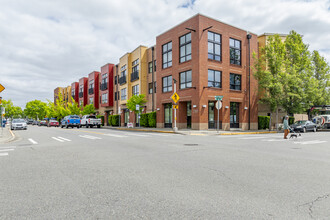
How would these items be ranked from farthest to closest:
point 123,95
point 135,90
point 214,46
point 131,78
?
point 123,95
point 131,78
point 135,90
point 214,46

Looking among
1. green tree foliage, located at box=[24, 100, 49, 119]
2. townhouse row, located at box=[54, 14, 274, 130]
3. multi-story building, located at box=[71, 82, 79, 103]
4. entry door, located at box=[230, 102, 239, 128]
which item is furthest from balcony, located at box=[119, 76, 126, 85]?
green tree foliage, located at box=[24, 100, 49, 119]

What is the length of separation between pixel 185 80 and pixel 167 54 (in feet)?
17.3

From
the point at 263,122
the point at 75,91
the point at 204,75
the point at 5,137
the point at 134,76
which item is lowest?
the point at 5,137

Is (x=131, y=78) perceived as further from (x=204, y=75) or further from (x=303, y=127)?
(x=303, y=127)

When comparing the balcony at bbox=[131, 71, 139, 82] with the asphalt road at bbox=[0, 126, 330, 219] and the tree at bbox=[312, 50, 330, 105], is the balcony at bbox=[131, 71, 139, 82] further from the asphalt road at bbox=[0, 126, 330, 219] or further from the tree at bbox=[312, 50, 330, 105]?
the asphalt road at bbox=[0, 126, 330, 219]

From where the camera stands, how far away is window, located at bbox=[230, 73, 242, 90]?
27.7 metres

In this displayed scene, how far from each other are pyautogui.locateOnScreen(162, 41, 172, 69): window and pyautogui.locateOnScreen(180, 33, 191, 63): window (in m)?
2.17

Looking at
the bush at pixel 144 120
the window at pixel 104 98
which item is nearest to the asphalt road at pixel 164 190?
the bush at pixel 144 120

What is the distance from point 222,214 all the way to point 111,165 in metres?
4.05

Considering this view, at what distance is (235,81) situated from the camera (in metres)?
28.0

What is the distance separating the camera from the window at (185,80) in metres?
26.0

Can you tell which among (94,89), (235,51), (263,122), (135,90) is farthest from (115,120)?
→ (263,122)

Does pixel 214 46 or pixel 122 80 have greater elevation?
pixel 214 46

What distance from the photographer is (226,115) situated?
26516 mm
